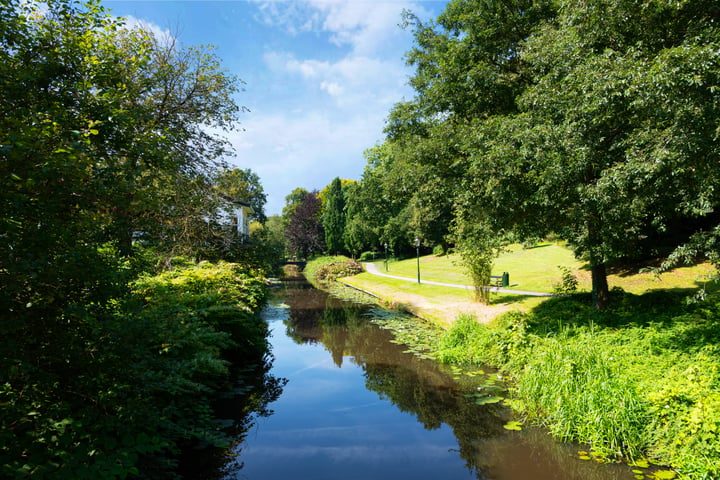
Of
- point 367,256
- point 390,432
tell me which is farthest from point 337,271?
point 390,432

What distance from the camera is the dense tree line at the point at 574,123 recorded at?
6438mm

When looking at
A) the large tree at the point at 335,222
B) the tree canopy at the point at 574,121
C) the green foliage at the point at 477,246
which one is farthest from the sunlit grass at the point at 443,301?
the large tree at the point at 335,222

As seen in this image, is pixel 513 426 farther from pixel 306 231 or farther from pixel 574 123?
pixel 306 231

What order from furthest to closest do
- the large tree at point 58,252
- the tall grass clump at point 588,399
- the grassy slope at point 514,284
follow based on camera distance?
the grassy slope at point 514,284, the tall grass clump at point 588,399, the large tree at point 58,252

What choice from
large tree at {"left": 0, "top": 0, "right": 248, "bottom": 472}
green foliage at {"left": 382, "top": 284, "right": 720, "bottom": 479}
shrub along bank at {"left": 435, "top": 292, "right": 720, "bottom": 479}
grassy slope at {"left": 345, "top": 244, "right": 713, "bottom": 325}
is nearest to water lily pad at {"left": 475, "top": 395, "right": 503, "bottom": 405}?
green foliage at {"left": 382, "top": 284, "right": 720, "bottom": 479}

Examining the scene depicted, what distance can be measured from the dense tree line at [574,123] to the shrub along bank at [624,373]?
1.62m

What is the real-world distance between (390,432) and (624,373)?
466 cm

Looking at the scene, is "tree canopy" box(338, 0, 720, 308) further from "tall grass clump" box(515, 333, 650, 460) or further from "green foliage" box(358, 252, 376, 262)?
"green foliage" box(358, 252, 376, 262)

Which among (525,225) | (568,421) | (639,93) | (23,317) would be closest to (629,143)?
(639,93)

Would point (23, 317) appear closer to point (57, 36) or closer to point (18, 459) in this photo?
point (18, 459)

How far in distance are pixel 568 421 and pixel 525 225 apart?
19.0 feet

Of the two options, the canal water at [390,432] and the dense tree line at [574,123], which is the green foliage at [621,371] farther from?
the dense tree line at [574,123]

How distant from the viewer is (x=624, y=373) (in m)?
7.16

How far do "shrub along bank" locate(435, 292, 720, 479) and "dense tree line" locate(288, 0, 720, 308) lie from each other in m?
1.62
